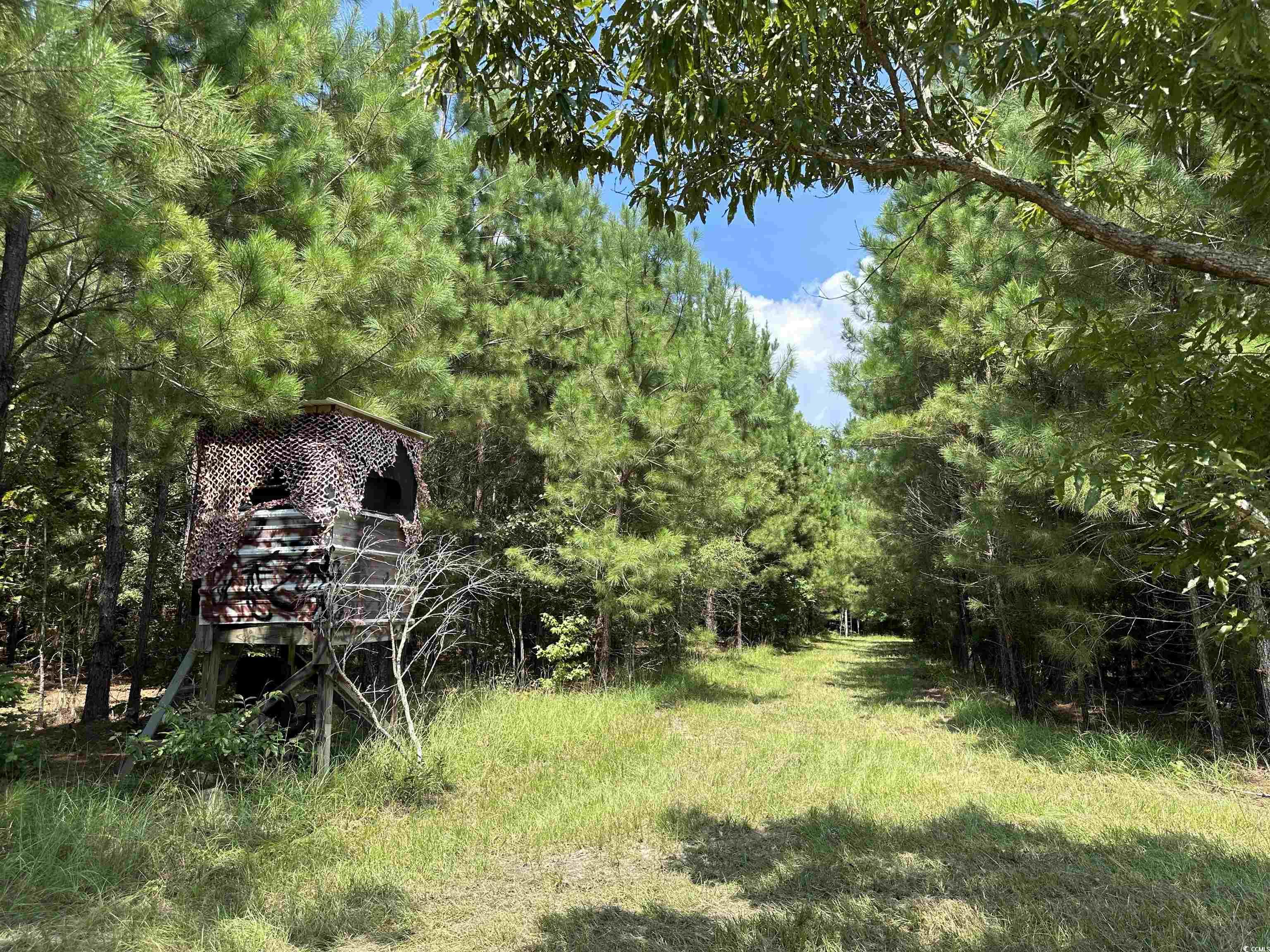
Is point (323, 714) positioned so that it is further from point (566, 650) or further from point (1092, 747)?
point (1092, 747)

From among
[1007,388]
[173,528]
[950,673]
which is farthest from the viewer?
[950,673]

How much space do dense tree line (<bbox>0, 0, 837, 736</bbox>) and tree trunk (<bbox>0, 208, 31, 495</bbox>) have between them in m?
0.03

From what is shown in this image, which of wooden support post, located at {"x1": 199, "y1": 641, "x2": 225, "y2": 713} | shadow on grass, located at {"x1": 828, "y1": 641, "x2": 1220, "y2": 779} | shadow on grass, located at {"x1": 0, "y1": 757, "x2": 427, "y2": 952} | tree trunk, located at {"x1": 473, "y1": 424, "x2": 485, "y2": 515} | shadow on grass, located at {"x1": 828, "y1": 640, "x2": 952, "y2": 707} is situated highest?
tree trunk, located at {"x1": 473, "y1": 424, "x2": 485, "y2": 515}

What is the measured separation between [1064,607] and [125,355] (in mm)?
9422

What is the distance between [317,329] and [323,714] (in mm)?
3753

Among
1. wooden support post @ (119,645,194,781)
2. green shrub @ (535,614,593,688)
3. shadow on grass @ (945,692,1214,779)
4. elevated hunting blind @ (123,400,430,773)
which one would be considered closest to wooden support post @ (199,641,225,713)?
elevated hunting blind @ (123,400,430,773)

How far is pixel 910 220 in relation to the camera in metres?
10.5

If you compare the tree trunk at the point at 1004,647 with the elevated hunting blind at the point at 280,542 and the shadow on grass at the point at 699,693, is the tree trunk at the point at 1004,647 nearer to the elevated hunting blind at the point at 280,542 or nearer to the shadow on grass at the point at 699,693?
the shadow on grass at the point at 699,693

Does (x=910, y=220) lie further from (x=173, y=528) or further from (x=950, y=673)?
(x=173, y=528)

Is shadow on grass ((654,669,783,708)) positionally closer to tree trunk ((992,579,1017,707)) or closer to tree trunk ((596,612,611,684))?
tree trunk ((596,612,611,684))

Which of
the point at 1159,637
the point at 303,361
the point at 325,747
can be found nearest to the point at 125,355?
the point at 303,361

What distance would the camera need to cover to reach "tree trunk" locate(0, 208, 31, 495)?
205 inches

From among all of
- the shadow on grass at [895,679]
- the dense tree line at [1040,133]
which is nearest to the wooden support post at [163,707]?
the dense tree line at [1040,133]

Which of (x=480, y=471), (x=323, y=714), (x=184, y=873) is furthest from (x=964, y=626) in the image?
(x=184, y=873)
